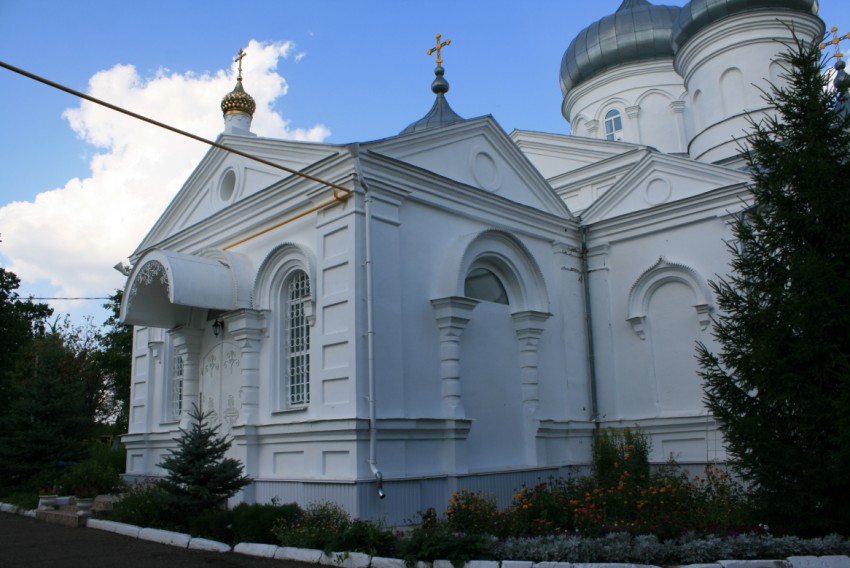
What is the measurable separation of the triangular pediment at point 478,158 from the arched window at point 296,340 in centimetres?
252

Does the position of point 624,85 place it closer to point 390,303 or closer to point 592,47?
point 592,47

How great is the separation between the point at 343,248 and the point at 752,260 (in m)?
5.33

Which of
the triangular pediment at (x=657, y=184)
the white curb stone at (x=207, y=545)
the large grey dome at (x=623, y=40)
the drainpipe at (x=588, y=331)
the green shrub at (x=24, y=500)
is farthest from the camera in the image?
the large grey dome at (x=623, y=40)

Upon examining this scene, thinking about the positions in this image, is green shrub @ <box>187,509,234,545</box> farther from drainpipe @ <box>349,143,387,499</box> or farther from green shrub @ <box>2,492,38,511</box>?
green shrub @ <box>2,492,38,511</box>

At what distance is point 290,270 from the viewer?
460 inches

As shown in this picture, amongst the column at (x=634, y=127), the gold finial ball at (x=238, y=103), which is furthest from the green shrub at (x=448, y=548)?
the column at (x=634, y=127)

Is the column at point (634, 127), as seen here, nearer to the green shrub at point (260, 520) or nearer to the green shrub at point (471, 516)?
the green shrub at point (471, 516)

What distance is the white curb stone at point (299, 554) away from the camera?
8008 mm

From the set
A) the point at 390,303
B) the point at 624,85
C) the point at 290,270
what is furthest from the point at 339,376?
the point at 624,85

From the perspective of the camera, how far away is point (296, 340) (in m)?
11.6

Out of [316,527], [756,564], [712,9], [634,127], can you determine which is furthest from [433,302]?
[634,127]

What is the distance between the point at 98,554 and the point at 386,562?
3660 millimetres

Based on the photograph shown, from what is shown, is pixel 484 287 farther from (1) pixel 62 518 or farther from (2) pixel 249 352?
(1) pixel 62 518

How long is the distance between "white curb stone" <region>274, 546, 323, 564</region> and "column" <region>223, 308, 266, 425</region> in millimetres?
3383
